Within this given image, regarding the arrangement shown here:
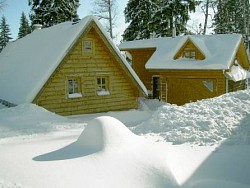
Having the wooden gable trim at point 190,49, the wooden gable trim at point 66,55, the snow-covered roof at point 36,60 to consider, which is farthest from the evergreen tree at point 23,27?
the wooden gable trim at point 66,55

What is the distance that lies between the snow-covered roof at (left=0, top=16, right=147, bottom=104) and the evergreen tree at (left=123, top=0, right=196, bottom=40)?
17452 mm

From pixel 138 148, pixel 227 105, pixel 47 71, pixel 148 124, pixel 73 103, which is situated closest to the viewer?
pixel 138 148

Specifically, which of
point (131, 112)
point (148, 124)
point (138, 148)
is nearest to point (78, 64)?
point (131, 112)

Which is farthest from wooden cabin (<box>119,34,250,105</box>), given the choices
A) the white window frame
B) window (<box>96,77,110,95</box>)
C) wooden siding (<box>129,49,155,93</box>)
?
the white window frame

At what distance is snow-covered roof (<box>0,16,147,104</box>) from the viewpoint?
15750 millimetres

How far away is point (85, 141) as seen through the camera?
27.6 ft

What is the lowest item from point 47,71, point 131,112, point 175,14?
point 131,112

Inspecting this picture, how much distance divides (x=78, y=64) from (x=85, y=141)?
9717mm

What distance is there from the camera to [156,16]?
119 ft

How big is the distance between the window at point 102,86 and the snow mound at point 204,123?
6.99 metres

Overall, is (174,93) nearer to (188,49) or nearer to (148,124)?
(188,49)

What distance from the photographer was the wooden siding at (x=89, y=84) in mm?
16703

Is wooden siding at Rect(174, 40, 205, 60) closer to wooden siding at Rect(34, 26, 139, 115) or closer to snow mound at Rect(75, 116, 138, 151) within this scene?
wooden siding at Rect(34, 26, 139, 115)

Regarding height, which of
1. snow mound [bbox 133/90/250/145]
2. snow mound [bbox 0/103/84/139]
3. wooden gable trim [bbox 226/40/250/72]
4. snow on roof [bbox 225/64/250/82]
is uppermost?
wooden gable trim [bbox 226/40/250/72]
